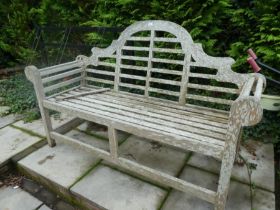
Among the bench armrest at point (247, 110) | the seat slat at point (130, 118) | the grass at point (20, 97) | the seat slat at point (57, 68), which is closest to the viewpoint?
the bench armrest at point (247, 110)

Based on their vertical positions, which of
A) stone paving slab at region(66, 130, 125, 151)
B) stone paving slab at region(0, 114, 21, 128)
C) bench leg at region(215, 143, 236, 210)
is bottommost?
stone paving slab at region(0, 114, 21, 128)

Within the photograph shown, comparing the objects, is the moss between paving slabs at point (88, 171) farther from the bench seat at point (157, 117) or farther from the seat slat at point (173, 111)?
the seat slat at point (173, 111)

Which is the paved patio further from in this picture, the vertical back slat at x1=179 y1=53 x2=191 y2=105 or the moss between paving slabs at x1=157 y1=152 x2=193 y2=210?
the vertical back slat at x1=179 y1=53 x2=191 y2=105

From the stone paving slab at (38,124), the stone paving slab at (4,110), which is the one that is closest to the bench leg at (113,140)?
the stone paving slab at (38,124)

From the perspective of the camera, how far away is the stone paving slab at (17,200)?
215cm

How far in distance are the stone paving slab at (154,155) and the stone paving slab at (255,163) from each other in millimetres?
157

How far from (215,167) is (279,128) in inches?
42.7

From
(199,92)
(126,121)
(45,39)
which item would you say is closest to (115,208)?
(126,121)

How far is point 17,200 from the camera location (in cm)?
223

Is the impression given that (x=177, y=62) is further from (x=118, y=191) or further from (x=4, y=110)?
(x=4, y=110)

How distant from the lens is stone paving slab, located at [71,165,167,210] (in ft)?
6.53

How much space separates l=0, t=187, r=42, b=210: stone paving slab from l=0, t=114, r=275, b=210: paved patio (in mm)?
103

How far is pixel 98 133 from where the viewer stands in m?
3.04

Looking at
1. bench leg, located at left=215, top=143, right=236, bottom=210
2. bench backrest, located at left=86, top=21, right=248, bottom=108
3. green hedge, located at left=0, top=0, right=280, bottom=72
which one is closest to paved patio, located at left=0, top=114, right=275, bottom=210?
bench leg, located at left=215, top=143, right=236, bottom=210
